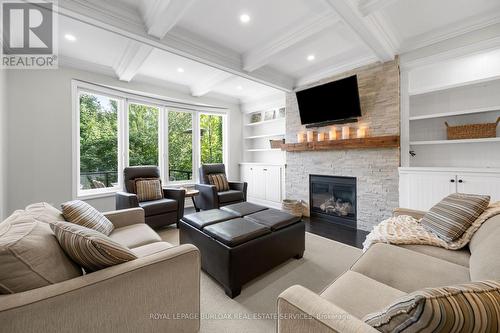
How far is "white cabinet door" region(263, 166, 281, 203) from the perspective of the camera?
15.2ft

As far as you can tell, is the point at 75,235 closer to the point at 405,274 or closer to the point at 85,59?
the point at 405,274

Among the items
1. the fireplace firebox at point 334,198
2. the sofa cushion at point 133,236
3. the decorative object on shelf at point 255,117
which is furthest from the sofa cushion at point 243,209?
the decorative object on shelf at point 255,117

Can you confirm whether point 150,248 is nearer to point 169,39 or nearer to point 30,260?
point 30,260

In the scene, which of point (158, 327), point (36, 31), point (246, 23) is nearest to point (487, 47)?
point (246, 23)

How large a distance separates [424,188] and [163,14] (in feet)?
11.6

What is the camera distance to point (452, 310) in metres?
0.51

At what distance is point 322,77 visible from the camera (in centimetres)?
376

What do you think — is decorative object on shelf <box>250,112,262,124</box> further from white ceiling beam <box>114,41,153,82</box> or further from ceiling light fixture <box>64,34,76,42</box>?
ceiling light fixture <box>64,34,76,42</box>

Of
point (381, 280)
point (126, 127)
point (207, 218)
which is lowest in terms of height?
point (381, 280)

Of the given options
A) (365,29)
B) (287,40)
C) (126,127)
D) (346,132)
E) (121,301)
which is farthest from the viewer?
(126,127)

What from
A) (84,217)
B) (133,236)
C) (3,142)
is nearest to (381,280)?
(133,236)

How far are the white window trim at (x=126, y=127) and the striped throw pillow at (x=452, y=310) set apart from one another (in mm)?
4259

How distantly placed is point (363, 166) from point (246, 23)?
2.61 m

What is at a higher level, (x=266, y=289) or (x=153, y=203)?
(x=153, y=203)
